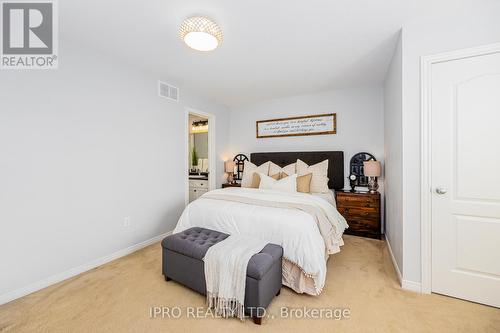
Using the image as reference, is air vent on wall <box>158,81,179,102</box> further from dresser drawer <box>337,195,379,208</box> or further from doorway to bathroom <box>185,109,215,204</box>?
dresser drawer <box>337,195,379,208</box>

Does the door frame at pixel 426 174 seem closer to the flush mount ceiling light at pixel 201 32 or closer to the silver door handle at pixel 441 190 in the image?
the silver door handle at pixel 441 190

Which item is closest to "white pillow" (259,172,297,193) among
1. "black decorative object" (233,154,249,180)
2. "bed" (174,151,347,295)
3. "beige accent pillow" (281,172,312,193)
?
Result: "beige accent pillow" (281,172,312,193)

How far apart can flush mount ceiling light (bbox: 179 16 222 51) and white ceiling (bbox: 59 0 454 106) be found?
0.23 feet

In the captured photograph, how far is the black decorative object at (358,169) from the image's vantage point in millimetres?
3631

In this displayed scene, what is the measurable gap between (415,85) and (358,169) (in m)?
1.95

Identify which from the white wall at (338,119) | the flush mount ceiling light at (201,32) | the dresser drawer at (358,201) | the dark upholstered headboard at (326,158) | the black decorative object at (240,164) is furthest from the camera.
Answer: the black decorative object at (240,164)

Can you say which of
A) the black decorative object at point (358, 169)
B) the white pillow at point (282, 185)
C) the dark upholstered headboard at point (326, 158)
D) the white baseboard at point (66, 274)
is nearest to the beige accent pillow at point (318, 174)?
the dark upholstered headboard at point (326, 158)

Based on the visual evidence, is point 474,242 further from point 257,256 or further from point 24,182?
point 24,182

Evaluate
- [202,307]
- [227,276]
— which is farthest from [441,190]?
[202,307]

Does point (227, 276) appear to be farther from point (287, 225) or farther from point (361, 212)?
point (361, 212)

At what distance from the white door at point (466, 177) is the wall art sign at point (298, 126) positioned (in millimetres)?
2055

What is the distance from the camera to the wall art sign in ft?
12.9

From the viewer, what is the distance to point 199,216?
2506 millimetres

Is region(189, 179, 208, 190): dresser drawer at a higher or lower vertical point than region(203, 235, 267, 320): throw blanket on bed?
higher
